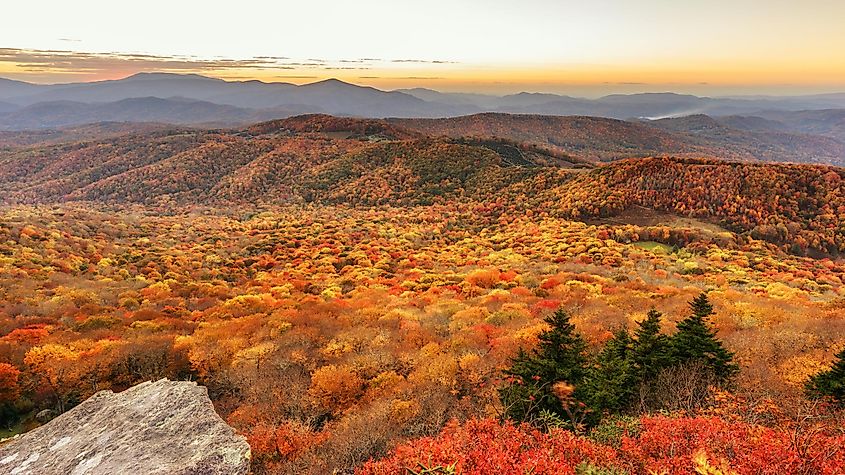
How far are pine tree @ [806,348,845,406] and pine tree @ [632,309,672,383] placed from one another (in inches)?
147

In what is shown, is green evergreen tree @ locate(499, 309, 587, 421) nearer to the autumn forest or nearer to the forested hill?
the autumn forest

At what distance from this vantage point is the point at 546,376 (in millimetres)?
13750

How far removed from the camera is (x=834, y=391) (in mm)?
12117

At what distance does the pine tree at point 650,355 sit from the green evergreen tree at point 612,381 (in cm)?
26

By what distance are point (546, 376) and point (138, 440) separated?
38.0ft

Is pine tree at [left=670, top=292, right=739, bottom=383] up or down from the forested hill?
up

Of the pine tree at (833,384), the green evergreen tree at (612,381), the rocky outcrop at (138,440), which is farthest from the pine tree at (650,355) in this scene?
the rocky outcrop at (138,440)

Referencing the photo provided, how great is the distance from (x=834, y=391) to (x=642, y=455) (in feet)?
→ 23.6

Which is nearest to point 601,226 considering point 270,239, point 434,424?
point 270,239

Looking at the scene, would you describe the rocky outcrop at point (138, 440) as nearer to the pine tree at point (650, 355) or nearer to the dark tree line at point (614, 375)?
the dark tree line at point (614, 375)

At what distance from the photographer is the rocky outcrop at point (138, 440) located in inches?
389

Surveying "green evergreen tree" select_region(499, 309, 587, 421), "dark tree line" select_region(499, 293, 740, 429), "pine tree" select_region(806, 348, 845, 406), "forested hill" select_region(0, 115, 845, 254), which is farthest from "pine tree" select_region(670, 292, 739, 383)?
"forested hill" select_region(0, 115, 845, 254)

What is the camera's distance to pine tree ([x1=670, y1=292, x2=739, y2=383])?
14.5 meters

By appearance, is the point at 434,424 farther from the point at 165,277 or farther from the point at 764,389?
the point at 165,277
